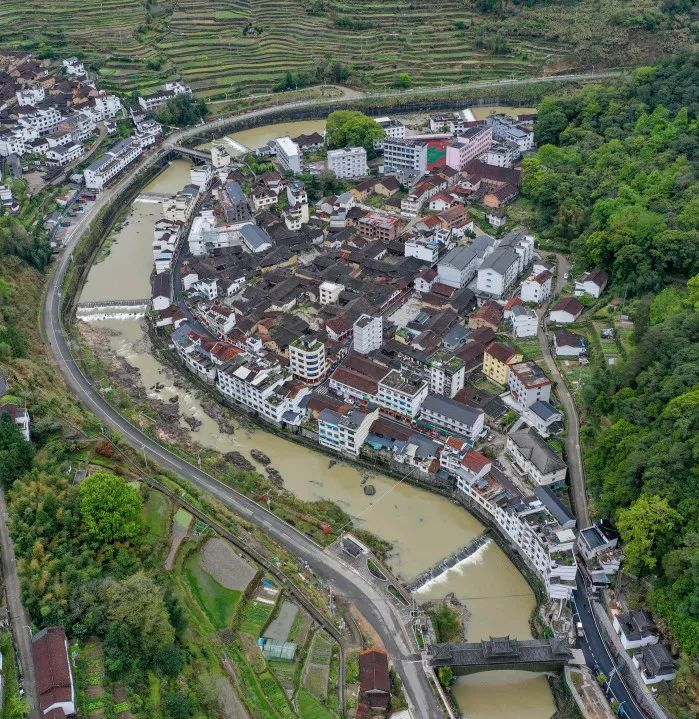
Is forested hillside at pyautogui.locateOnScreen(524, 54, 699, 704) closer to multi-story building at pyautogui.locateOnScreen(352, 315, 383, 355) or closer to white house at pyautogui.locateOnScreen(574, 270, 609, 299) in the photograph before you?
white house at pyautogui.locateOnScreen(574, 270, 609, 299)

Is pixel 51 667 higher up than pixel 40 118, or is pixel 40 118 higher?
pixel 40 118

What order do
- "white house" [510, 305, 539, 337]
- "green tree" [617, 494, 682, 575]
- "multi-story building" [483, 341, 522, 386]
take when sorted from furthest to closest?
"white house" [510, 305, 539, 337], "multi-story building" [483, 341, 522, 386], "green tree" [617, 494, 682, 575]

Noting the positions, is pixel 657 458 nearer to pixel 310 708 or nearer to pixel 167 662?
pixel 310 708

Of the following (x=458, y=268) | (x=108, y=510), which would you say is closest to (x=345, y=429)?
(x=108, y=510)

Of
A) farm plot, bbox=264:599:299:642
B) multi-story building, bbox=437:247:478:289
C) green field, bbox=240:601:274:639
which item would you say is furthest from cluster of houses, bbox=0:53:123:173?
farm plot, bbox=264:599:299:642

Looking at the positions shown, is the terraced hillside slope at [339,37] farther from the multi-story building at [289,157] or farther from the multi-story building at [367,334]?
the multi-story building at [367,334]

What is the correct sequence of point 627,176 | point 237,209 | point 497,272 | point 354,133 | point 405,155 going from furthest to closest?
point 354,133, point 405,155, point 237,209, point 627,176, point 497,272
